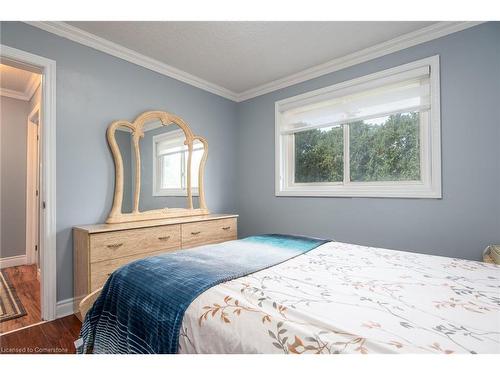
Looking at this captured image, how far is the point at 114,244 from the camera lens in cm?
206

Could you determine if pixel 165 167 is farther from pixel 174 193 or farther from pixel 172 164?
pixel 174 193

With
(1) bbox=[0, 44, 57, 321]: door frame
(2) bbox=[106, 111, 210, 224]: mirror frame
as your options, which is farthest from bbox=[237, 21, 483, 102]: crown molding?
(1) bbox=[0, 44, 57, 321]: door frame

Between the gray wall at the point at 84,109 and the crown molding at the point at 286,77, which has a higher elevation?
the crown molding at the point at 286,77

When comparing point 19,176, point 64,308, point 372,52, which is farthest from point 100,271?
point 372,52

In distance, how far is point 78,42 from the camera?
223 centimetres

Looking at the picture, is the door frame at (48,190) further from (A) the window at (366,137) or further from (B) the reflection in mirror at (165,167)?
(A) the window at (366,137)

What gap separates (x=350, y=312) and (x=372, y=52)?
2546mm

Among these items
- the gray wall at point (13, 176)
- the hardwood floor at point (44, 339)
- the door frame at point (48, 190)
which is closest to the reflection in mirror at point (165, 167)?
the door frame at point (48, 190)

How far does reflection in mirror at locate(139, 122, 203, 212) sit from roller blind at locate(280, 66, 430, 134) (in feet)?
4.18

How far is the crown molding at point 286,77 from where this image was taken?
82.4 inches

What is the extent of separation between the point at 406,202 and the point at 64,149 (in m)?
3.01

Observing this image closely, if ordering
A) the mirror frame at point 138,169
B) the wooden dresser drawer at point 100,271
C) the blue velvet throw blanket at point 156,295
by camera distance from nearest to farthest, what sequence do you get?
the blue velvet throw blanket at point 156,295
the wooden dresser drawer at point 100,271
the mirror frame at point 138,169

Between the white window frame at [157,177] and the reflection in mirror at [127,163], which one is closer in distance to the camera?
the reflection in mirror at [127,163]
